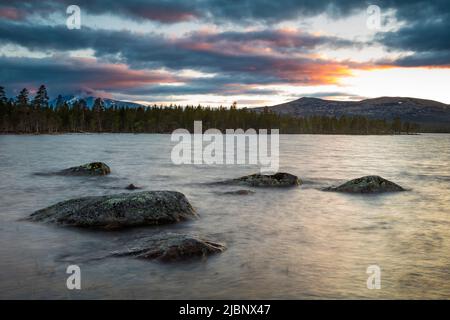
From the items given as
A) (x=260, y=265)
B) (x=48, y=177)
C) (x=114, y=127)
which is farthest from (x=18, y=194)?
(x=114, y=127)

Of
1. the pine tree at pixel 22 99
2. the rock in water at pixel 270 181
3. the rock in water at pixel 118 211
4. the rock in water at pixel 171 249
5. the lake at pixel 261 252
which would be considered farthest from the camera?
the pine tree at pixel 22 99

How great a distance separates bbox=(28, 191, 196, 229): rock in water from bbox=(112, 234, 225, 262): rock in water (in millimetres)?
2878

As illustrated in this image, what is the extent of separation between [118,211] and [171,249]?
4.39 meters

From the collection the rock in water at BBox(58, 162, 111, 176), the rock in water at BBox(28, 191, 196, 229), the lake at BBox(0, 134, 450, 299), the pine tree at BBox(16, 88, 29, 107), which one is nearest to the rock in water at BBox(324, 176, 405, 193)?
the lake at BBox(0, 134, 450, 299)

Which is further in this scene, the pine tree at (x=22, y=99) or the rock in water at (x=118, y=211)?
the pine tree at (x=22, y=99)

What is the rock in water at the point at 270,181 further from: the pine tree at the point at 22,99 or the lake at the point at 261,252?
the pine tree at the point at 22,99

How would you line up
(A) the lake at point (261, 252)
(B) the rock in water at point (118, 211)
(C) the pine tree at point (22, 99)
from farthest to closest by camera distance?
(C) the pine tree at point (22, 99) < (B) the rock in water at point (118, 211) < (A) the lake at point (261, 252)

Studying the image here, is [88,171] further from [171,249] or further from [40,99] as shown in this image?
[40,99]

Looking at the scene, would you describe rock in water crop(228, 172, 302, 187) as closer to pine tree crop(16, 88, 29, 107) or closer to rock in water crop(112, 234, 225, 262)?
rock in water crop(112, 234, 225, 262)

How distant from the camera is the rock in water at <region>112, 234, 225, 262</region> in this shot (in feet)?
33.8

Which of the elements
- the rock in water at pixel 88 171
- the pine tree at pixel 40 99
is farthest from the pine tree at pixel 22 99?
the rock in water at pixel 88 171

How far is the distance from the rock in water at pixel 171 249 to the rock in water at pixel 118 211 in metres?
2.88

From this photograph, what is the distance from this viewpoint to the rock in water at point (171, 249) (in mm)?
10312
